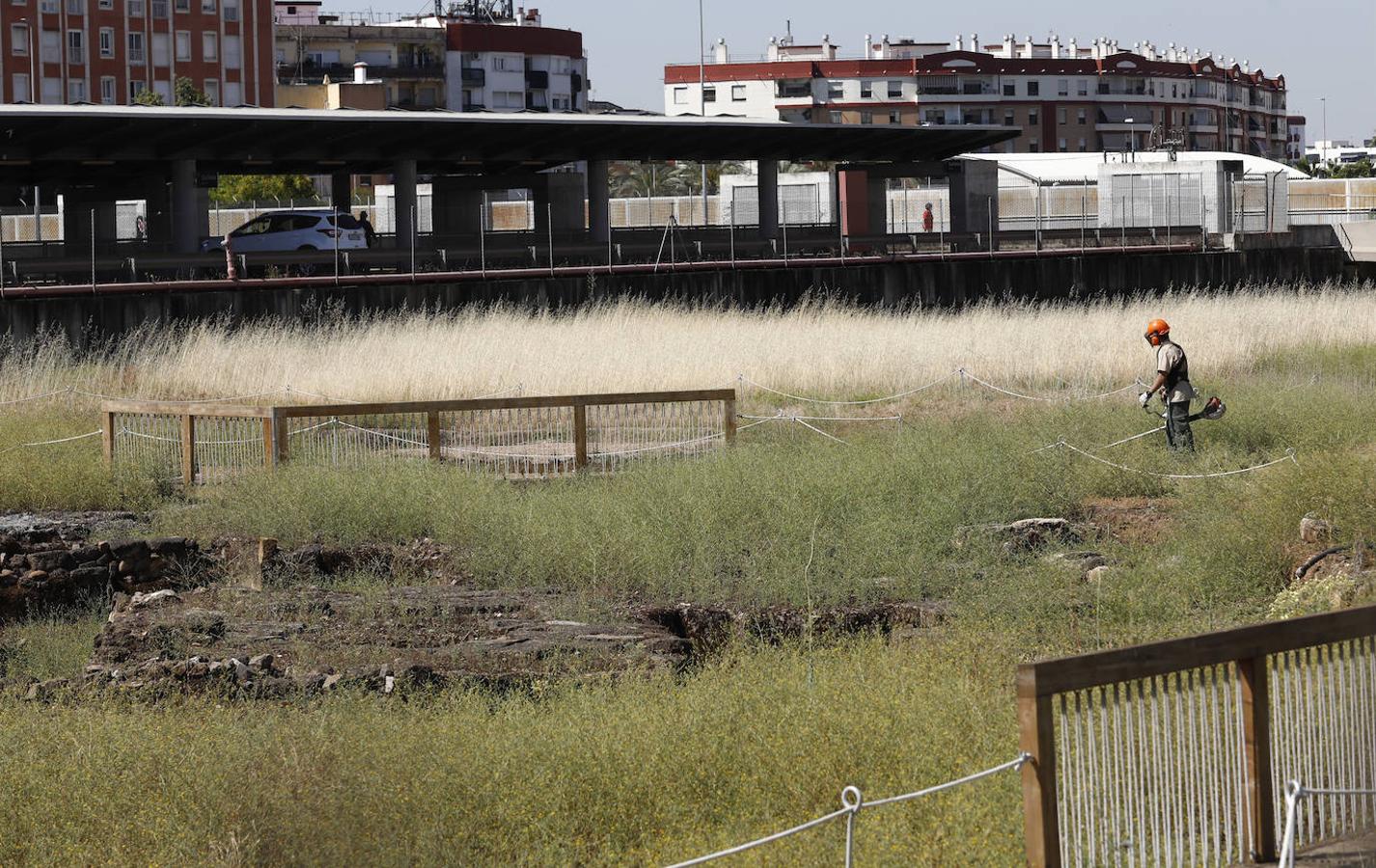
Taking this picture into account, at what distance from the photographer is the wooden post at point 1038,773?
18.8ft

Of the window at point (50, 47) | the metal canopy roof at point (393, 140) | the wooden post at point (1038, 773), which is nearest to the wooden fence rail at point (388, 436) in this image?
the wooden post at point (1038, 773)

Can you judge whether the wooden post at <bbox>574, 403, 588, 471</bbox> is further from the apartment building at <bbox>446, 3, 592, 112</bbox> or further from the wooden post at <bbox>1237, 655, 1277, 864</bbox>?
the apartment building at <bbox>446, 3, 592, 112</bbox>

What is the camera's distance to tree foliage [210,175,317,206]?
77.4 meters

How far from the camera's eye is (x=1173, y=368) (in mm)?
17016

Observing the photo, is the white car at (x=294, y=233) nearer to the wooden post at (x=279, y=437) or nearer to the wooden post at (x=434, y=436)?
the wooden post at (x=434, y=436)

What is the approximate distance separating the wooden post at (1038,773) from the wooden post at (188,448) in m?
13.4

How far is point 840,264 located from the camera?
4088 cm

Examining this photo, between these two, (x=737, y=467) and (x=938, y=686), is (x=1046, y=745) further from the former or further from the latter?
(x=737, y=467)

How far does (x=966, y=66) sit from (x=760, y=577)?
119 m

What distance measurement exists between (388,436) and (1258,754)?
536 inches

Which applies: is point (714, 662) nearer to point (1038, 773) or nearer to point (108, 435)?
point (1038, 773)

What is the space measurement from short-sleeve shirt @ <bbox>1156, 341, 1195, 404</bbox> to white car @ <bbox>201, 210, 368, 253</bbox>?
27.9 metres

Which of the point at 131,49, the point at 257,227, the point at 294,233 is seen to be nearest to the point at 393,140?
the point at 294,233

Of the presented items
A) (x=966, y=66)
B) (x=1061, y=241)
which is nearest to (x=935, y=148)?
(x=1061, y=241)
